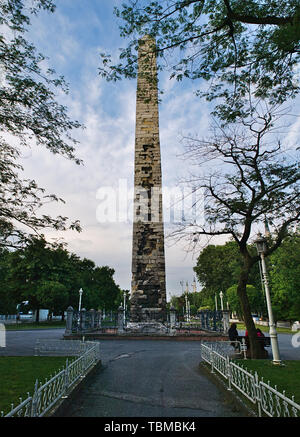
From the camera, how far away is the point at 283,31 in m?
4.53

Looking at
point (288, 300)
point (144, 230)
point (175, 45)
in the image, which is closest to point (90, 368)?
point (175, 45)

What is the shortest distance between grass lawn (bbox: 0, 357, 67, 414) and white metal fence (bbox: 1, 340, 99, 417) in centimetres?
26

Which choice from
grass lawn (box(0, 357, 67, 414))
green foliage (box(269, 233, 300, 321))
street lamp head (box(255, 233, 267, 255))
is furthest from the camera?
green foliage (box(269, 233, 300, 321))

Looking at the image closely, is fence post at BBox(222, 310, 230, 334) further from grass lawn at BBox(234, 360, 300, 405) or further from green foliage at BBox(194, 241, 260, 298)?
green foliage at BBox(194, 241, 260, 298)

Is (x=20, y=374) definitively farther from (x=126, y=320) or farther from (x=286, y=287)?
(x=286, y=287)

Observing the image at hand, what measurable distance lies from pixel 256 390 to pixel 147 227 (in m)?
14.4

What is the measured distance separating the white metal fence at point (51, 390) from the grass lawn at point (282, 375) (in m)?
3.53

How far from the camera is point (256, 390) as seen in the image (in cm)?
429

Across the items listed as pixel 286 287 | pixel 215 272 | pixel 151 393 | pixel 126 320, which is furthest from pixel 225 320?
pixel 215 272

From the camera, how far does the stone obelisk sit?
17.5 meters

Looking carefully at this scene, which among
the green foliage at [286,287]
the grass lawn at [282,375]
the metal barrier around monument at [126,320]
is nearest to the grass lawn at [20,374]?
the grass lawn at [282,375]

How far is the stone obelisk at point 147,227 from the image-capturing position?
17.5 meters

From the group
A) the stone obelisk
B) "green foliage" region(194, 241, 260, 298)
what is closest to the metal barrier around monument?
the stone obelisk

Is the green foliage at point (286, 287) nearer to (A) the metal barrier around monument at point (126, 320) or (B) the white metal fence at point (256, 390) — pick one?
(A) the metal barrier around monument at point (126, 320)
